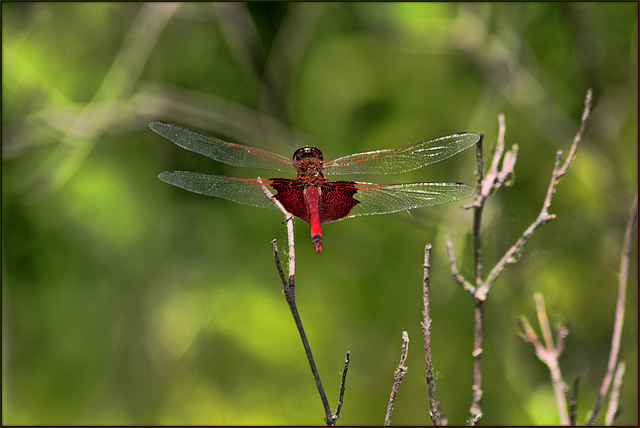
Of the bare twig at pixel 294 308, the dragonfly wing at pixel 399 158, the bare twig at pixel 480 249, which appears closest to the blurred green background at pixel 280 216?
the dragonfly wing at pixel 399 158

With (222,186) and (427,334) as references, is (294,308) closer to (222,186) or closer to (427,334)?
(427,334)

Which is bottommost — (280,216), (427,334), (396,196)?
(427,334)

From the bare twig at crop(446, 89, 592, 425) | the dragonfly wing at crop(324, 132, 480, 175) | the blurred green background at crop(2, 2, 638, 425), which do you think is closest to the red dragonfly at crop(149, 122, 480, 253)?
the dragonfly wing at crop(324, 132, 480, 175)

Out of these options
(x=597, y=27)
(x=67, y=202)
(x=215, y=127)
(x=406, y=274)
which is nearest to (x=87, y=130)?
(x=67, y=202)

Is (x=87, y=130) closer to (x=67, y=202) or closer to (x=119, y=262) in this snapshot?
(x=67, y=202)

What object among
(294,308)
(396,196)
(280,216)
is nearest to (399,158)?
(396,196)

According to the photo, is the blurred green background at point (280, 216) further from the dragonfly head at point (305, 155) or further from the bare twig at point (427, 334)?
the bare twig at point (427, 334)
